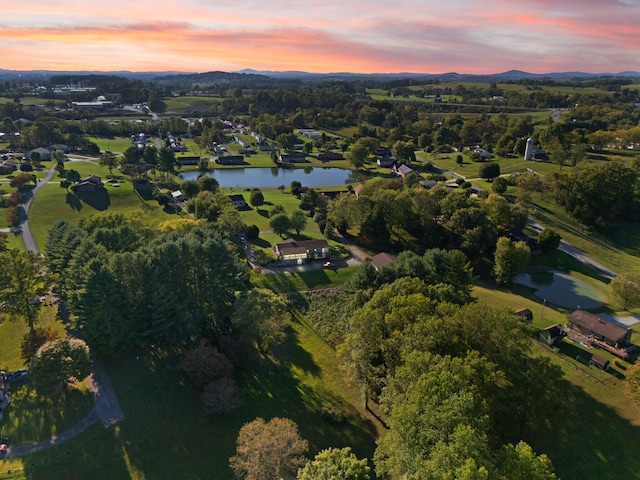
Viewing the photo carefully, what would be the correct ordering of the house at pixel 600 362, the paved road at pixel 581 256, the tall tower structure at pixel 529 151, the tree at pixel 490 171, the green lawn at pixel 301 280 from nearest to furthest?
the house at pixel 600 362 → the green lawn at pixel 301 280 → the paved road at pixel 581 256 → the tree at pixel 490 171 → the tall tower structure at pixel 529 151

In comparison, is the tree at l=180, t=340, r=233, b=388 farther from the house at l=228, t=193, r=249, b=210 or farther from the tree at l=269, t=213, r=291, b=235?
the house at l=228, t=193, r=249, b=210

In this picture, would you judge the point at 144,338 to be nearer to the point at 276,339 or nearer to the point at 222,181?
the point at 276,339

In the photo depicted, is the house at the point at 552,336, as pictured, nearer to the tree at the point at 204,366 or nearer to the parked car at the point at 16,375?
the tree at the point at 204,366

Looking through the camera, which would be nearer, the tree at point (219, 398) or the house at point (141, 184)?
the tree at point (219, 398)

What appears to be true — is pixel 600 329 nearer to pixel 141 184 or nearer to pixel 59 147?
pixel 141 184

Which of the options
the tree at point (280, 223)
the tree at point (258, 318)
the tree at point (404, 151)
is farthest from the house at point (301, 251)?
the tree at point (404, 151)

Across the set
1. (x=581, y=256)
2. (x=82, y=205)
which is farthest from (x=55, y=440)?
(x=581, y=256)
